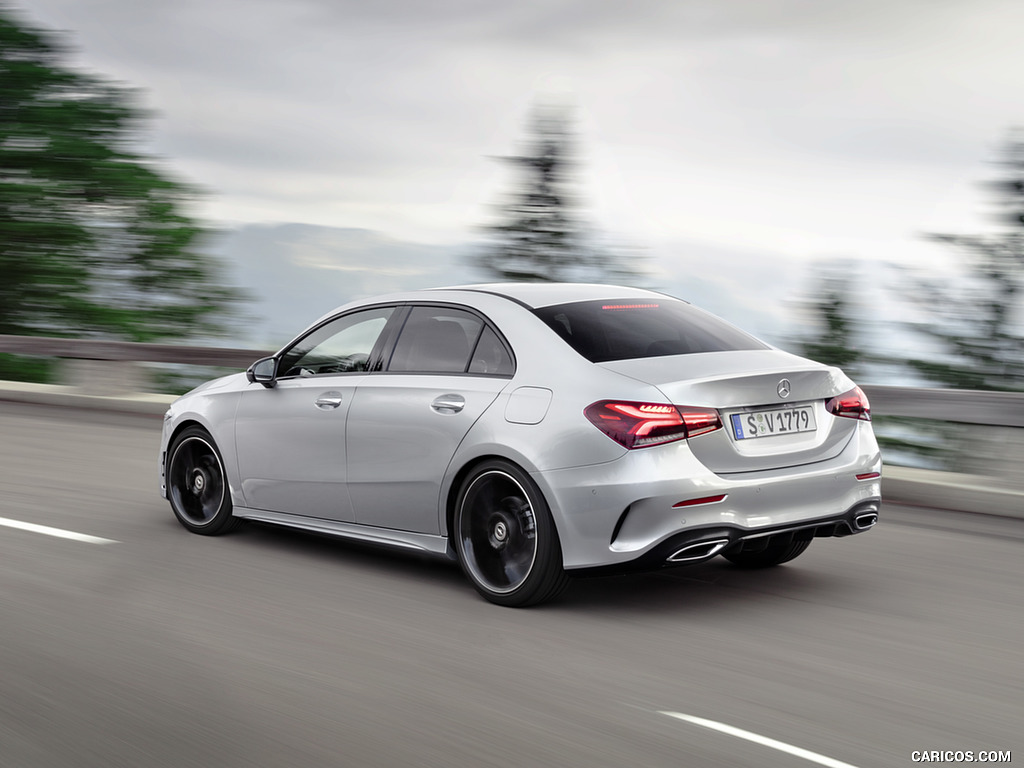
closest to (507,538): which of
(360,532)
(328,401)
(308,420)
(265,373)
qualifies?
(360,532)

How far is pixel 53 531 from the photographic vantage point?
7727mm

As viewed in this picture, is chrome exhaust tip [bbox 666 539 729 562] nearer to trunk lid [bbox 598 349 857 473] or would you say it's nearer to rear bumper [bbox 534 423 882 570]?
rear bumper [bbox 534 423 882 570]

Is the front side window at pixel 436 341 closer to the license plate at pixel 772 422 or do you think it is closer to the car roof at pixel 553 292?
the car roof at pixel 553 292

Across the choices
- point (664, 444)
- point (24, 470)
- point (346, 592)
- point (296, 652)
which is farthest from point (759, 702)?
point (24, 470)

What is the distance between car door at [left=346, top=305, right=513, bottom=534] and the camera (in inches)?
240

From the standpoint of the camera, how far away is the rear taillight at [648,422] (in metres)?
5.34

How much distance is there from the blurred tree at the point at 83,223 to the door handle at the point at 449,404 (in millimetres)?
25065

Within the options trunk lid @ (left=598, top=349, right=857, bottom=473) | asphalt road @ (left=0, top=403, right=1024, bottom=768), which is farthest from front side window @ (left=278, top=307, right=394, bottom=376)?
trunk lid @ (left=598, top=349, right=857, bottom=473)

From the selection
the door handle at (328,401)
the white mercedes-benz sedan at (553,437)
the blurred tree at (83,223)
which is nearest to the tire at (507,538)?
the white mercedes-benz sedan at (553,437)

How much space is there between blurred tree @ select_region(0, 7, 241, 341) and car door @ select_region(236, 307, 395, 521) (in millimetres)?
23572

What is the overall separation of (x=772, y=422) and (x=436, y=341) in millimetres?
1885

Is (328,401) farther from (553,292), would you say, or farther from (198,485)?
(198,485)

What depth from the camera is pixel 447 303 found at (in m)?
6.56

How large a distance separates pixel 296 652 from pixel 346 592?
1098 mm
